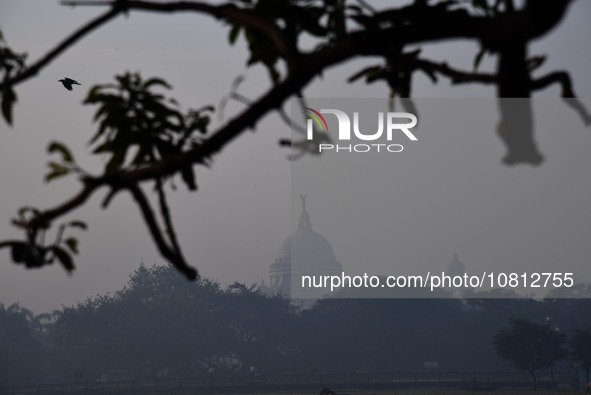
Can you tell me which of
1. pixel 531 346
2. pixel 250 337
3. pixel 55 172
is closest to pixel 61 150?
Result: pixel 55 172

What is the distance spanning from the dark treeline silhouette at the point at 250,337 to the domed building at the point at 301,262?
60319 mm

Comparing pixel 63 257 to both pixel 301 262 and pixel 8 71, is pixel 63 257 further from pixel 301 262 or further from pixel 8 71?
pixel 301 262

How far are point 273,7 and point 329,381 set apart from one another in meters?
90.4

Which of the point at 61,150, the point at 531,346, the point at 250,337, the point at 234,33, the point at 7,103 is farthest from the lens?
the point at 250,337

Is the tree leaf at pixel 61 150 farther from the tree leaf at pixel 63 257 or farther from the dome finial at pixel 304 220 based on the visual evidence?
the dome finial at pixel 304 220

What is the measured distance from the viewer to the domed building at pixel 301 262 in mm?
172375

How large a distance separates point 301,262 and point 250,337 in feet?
229

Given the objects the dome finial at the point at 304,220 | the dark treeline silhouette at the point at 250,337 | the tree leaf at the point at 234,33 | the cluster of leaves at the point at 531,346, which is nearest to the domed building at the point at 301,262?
the dome finial at the point at 304,220

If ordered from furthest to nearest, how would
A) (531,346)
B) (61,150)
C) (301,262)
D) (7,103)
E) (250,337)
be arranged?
(301,262)
(250,337)
(531,346)
(7,103)
(61,150)

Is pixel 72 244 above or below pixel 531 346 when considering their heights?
above

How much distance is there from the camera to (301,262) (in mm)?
173000

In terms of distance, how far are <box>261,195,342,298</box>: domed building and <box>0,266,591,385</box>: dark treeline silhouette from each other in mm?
60319

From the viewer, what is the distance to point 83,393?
274 ft

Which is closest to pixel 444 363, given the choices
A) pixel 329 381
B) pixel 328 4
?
pixel 329 381
